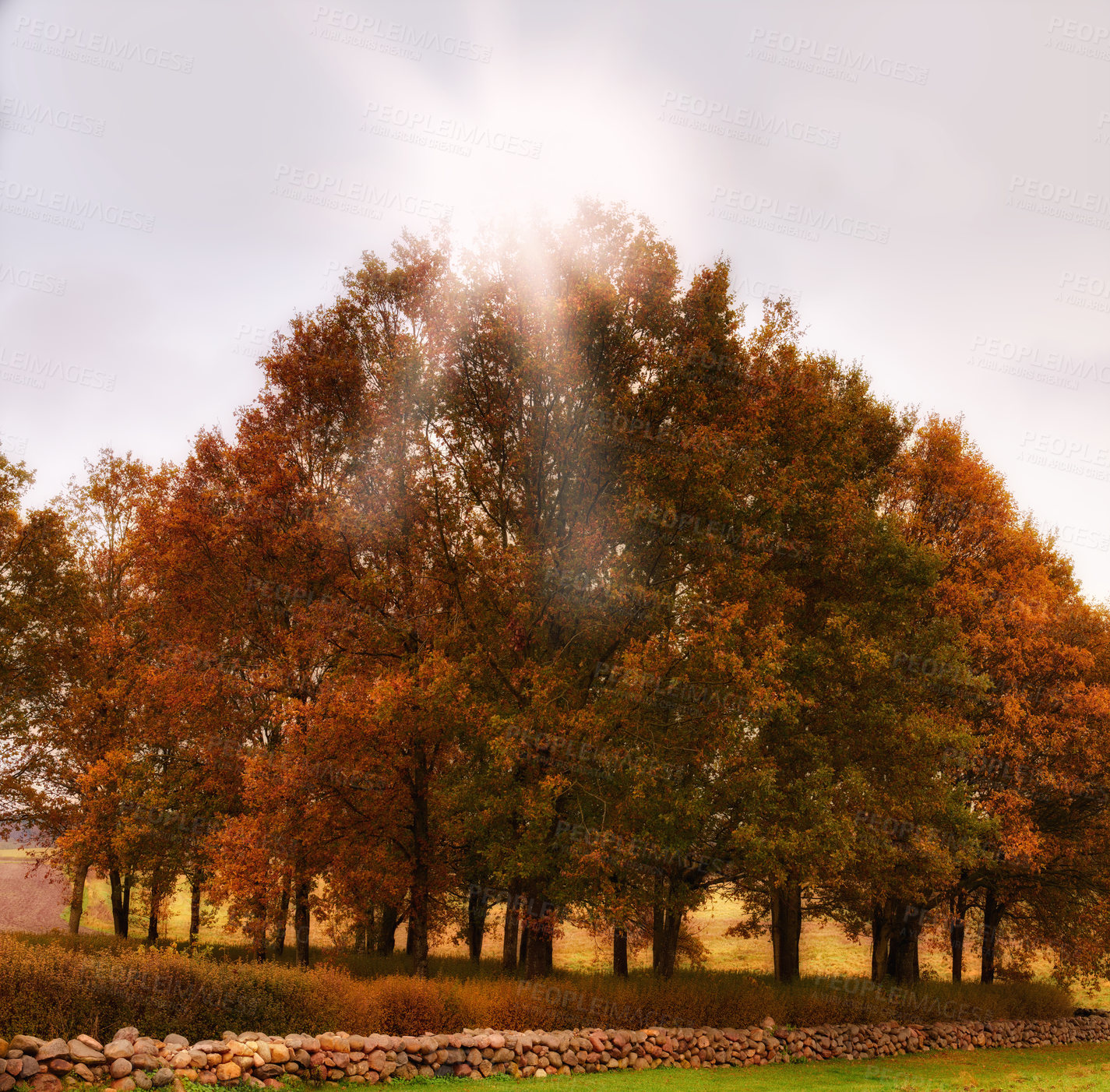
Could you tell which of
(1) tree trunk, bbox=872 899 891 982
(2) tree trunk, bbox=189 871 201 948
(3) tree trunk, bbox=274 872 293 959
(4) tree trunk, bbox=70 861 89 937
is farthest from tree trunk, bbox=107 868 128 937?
(1) tree trunk, bbox=872 899 891 982

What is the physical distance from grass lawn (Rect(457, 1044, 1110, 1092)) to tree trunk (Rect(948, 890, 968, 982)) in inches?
347

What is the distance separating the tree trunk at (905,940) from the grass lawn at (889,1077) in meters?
5.05

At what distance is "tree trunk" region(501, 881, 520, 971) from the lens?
20594mm

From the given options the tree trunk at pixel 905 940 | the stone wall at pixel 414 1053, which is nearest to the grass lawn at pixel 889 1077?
the stone wall at pixel 414 1053

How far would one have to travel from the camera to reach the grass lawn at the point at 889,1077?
1478 cm

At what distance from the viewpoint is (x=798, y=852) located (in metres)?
17.9

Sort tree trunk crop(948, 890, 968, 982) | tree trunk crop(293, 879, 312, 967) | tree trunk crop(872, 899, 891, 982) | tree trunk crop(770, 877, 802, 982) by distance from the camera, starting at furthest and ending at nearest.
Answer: tree trunk crop(948, 890, 968, 982) → tree trunk crop(872, 899, 891, 982) → tree trunk crop(770, 877, 802, 982) → tree trunk crop(293, 879, 312, 967)

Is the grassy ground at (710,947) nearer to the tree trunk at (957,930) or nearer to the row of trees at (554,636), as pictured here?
the tree trunk at (957,930)

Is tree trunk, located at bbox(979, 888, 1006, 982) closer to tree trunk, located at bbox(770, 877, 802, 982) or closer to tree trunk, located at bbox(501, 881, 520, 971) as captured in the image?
tree trunk, located at bbox(770, 877, 802, 982)

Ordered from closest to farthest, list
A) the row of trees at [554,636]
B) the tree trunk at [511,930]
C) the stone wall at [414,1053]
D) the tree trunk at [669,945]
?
the stone wall at [414,1053], the row of trees at [554,636], the tree trunk at [511,930], the tree trunk at [669,945]

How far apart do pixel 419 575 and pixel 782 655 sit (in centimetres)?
1036

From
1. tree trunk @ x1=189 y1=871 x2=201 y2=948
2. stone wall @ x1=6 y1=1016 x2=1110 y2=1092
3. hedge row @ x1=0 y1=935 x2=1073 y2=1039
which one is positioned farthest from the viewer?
tree trunk @ x1=189 y1=871 x2=201 y2=948

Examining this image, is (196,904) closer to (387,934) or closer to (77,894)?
(77,894)

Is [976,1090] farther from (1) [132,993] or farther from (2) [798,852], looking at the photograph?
Answer: (1) [132,993]
